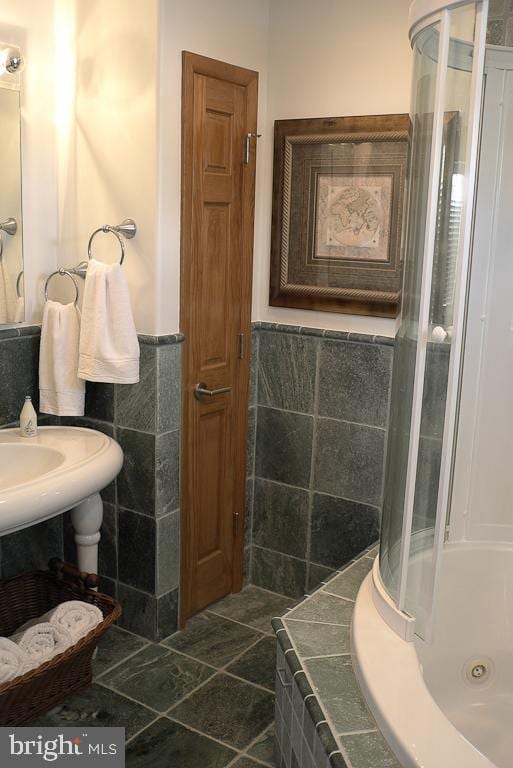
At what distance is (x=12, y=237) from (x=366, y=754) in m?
1.91

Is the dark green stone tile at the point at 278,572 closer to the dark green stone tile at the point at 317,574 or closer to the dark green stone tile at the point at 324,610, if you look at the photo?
the dark green stone tile at the point at 317,574

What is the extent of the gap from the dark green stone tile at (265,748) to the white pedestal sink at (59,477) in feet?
2.59

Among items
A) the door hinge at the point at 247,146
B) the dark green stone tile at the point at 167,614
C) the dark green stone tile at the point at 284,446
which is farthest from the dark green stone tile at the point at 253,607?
Answer: the door hinge at the point at 247,146

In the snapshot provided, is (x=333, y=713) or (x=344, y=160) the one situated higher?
(x=344, y=160)

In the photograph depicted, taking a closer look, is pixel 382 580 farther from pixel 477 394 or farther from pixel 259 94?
pixel 259 94

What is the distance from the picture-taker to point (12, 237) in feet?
8.63

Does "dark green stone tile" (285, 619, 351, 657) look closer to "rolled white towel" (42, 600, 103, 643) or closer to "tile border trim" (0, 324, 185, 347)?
"rolled white towel" (42, 600, 103, 643)

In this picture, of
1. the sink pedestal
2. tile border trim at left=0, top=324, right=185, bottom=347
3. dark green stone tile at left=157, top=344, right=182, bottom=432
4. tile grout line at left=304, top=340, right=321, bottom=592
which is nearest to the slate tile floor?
tile grout line at left=304, top=340, right=321, bottom=592

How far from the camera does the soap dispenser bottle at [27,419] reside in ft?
8.43

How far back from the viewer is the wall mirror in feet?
8.29

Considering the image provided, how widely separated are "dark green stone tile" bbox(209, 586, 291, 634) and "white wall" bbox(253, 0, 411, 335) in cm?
114

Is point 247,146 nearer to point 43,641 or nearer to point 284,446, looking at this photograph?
point 284,446

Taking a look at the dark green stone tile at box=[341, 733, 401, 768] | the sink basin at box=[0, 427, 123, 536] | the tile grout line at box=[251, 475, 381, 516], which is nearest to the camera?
the dark green stone tile at box=[341, 733, 401, 768]

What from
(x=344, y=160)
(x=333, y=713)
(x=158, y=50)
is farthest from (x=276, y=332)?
(x=333, y=713)
